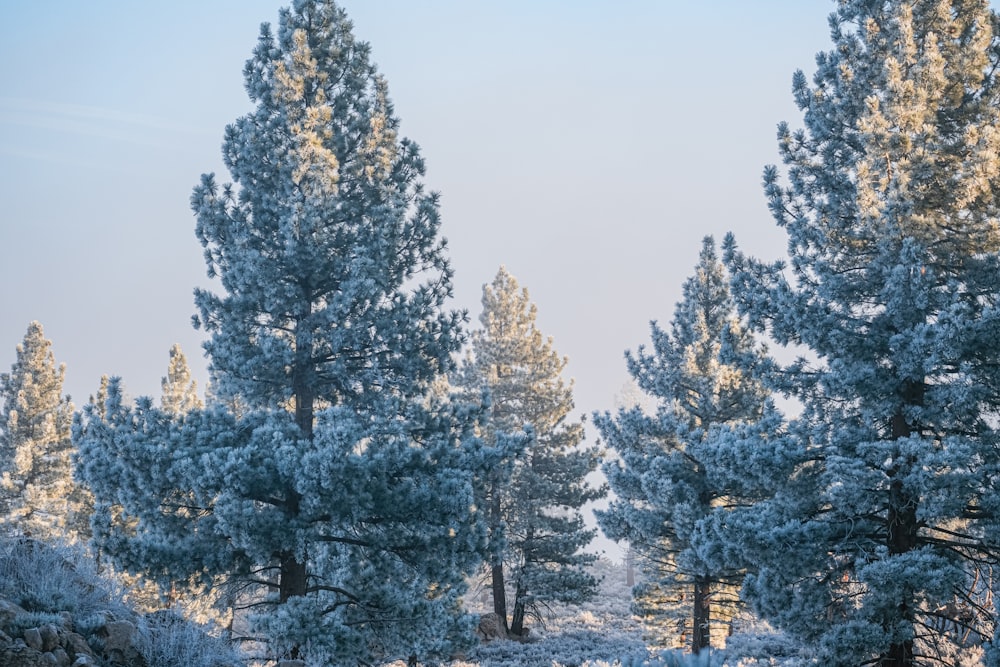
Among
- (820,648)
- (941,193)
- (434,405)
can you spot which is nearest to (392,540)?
(434,405)

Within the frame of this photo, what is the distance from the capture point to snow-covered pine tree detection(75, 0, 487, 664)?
1153 cm

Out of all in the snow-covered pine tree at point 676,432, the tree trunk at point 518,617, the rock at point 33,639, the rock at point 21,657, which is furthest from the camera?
the tree trunk at point 518,617

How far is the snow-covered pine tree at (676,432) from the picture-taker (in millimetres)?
19375

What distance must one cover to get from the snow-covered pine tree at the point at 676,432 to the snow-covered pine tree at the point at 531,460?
5.84m

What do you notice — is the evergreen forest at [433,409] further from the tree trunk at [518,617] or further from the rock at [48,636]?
the tree trunk at [518,617]

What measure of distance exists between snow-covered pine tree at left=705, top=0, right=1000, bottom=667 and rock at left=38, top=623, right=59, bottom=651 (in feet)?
28.4

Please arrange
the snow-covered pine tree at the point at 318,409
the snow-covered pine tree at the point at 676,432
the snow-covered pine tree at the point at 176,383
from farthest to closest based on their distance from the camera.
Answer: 1. the snow-covered pine tree at the point at 176,383
2. the snow-covered pine tree at the point at 676,432
3. the snow-covered pine tree at the point at 318,409

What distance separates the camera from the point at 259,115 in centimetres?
1432

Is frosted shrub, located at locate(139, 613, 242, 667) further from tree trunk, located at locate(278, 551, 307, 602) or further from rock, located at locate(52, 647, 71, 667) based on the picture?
tree trunk, located at locate(278, 551, 307, 602)

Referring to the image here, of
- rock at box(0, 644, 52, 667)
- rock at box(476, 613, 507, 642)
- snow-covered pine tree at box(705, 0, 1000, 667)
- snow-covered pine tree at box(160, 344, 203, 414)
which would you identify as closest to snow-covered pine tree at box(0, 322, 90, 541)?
snow-covered pine tree at box(160, 344, 203, 414)

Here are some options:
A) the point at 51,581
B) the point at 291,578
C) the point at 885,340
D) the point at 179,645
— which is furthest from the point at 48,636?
the point at 885,340

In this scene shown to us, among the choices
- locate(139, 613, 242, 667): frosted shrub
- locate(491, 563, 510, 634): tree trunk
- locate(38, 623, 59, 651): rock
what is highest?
locate(38, 623, 59, 651): rock

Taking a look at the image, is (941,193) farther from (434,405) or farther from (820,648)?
(434,405)

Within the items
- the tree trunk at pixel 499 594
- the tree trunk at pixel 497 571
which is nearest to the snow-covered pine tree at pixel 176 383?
the tree trunk at pixel 497 571
